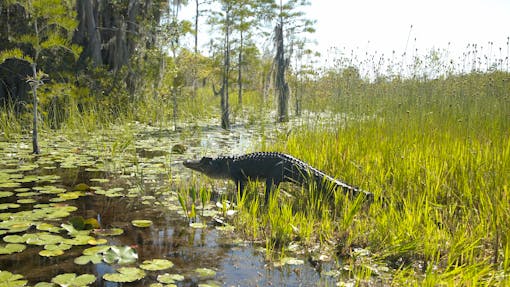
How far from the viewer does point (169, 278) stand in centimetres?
231

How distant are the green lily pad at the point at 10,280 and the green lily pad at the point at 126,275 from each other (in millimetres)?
447

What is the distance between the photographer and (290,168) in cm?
395

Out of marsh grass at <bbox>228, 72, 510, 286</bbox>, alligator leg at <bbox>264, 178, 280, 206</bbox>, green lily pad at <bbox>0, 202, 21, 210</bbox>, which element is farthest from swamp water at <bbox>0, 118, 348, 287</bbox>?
alligator leg at <bbox>264, 178, 280, 206</bbox>

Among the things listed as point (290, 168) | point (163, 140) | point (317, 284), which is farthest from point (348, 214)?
point (163, 140)

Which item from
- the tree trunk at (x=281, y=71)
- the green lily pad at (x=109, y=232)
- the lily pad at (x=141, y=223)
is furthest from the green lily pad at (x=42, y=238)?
the tree trunk at (x=281, y=71)

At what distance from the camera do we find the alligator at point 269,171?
3.65 meters

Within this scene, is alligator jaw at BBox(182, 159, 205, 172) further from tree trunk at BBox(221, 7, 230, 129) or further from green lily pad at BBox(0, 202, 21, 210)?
tree trunk at BBox(221, 7, 230, 129)

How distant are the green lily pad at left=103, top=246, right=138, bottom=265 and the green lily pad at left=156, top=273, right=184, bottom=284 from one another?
321 millimetres

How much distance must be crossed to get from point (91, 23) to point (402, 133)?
838 centimetres

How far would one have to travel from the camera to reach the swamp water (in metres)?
2.36

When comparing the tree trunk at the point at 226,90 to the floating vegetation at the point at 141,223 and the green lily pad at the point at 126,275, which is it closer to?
the floating vegetation at the point at 141,223

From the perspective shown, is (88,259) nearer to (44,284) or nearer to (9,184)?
(44,284)

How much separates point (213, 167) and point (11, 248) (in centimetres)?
228

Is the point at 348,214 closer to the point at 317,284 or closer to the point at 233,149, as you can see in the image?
the point at 317,284
